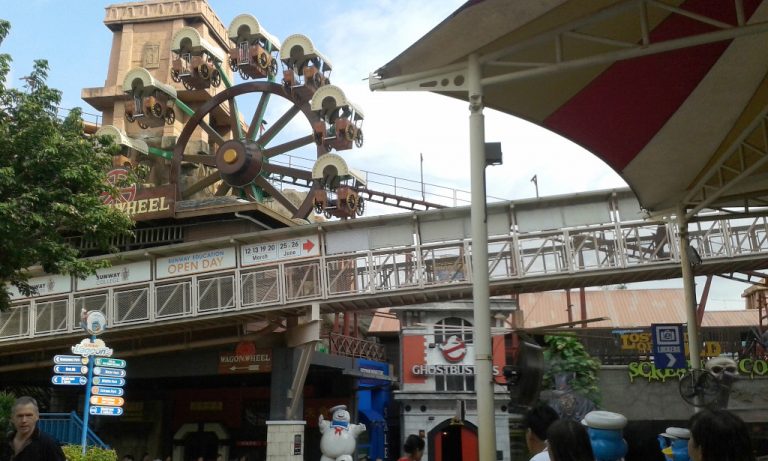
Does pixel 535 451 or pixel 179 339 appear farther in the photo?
pixel 179 339

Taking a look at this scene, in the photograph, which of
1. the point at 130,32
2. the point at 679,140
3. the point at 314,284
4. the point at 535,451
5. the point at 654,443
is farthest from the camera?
the point at 130,32

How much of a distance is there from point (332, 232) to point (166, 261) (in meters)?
4.98

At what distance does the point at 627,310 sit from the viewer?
40438 mm

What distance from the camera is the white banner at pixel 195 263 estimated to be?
68.0ft

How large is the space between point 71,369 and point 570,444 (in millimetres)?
13214

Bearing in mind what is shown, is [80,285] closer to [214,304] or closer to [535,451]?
[214,304]

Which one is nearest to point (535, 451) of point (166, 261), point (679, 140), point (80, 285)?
point (679, 140)

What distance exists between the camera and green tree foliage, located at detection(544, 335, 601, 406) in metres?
25.8

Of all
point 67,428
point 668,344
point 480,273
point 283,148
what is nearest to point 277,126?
point 283,148

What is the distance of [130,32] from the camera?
39344 millimetres

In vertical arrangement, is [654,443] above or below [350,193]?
below

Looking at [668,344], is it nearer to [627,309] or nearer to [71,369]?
[71,369]

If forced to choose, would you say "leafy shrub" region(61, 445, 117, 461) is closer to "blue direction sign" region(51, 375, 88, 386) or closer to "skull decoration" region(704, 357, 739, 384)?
"blue direction sign" region(51, 375, 88, 386)

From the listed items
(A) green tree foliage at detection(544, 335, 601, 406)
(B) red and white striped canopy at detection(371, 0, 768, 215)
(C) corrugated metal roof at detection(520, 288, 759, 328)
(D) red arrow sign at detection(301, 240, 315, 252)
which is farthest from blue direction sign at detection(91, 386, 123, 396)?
(C) corrugated metal roof at detection(520, 288, 759, 328)
